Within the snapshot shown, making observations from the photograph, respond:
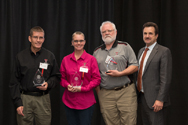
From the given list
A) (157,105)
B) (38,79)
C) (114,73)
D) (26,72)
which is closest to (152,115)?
(157,105)

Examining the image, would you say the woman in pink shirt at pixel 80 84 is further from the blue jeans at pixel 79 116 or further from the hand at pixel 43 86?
the hand at pixel 43 86

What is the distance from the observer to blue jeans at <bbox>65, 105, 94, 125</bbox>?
214 centimetres

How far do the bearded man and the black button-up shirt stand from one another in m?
0.69

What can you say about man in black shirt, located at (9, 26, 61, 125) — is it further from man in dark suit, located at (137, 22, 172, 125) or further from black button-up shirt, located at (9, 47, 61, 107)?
man in dark suit, located at (137, 22, 172, 125)

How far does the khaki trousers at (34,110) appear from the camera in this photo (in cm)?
208

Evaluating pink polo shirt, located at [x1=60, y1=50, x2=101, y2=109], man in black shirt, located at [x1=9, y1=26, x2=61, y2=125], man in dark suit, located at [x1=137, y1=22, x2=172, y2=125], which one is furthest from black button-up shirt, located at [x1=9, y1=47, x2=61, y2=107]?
man in dark suit, located at [x1=137, y1=22, x2=172, y2=125]

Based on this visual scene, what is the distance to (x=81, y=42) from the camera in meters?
2.20

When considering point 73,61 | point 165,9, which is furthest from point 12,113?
point 165,9

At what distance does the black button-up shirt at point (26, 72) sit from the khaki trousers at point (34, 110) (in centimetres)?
8

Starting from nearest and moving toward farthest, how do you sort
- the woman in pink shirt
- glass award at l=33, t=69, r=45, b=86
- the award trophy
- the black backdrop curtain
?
glass award at l=33, t=69, r=45, b=86
the woman in pink shirt
the award trophy
the black backdrop curtain

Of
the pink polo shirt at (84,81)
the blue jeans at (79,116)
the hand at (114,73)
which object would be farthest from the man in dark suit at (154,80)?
the blue jeans at (79,116)

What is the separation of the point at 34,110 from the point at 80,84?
648 millimetres

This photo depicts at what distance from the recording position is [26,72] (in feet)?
6.77

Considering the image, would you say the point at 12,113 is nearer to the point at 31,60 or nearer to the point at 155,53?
the point at 31,60
